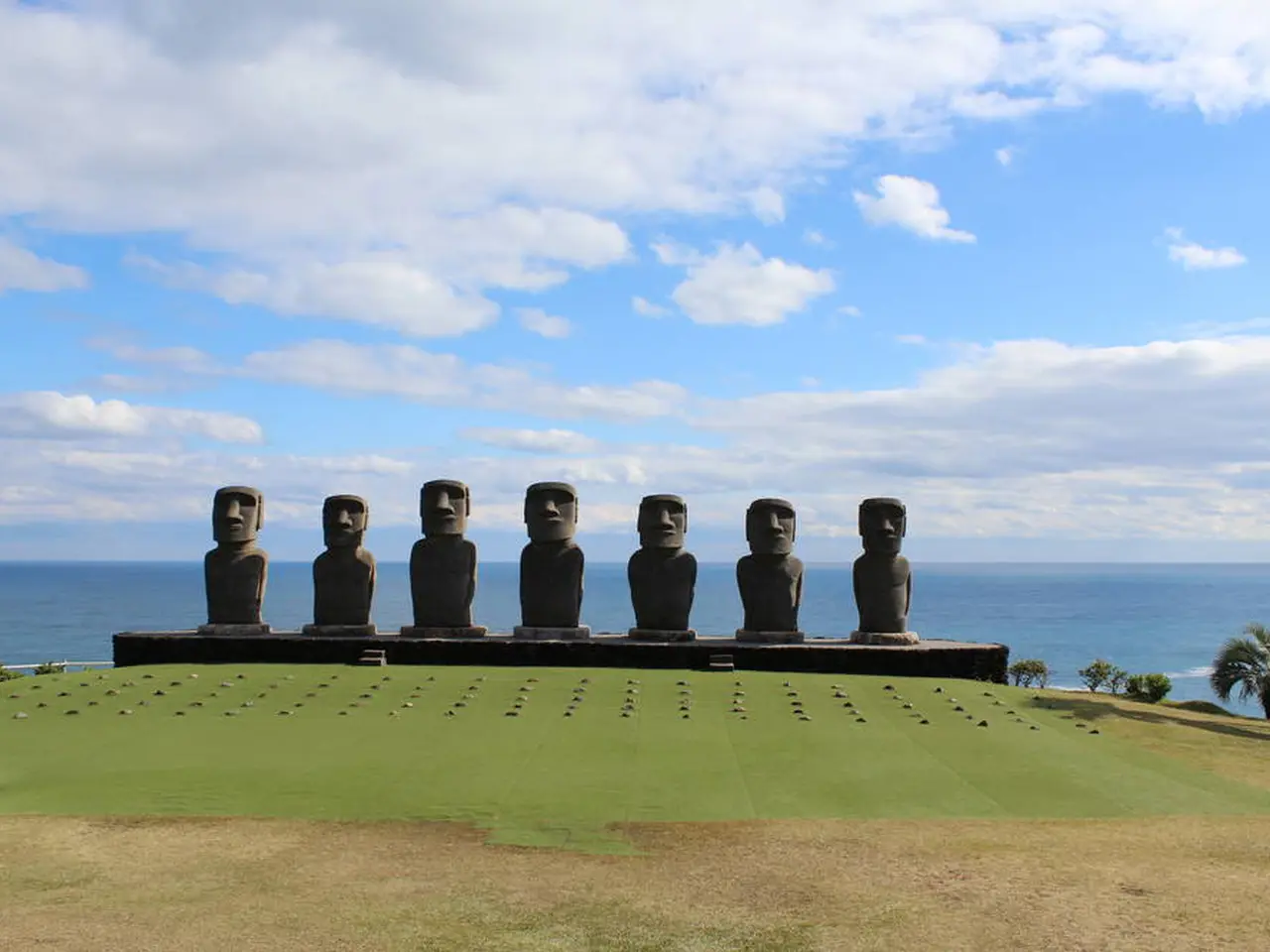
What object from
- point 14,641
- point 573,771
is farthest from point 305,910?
point 14,641

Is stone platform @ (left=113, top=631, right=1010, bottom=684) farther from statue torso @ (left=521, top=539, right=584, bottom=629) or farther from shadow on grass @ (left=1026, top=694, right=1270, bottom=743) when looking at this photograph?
shadow on grass @ (left=1026, top=694, right=1270, bottom=743)

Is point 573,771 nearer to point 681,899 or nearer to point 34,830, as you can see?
point 681,899

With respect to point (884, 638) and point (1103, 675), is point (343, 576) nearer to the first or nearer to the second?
point (884, 638)

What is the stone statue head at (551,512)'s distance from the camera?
18.7 meters

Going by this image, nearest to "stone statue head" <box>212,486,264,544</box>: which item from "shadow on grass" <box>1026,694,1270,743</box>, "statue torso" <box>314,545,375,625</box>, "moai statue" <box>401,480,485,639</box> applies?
"statue torso" <box>314,545,375,625</box>

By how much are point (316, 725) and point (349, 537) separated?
7.24 meters

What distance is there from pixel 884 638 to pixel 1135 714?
Answer: 437 cm

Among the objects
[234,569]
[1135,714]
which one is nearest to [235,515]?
[234,569]

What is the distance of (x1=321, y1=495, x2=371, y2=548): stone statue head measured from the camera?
1927 cm

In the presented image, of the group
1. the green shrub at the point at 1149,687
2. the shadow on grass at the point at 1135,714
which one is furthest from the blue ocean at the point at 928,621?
the shadow on grass at the point at 1135,714

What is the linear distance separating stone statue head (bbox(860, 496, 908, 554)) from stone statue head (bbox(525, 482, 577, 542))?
4.76m

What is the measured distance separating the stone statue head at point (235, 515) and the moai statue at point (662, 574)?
657 centimetres

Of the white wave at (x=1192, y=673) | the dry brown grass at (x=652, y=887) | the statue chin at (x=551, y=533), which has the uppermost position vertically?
the statue chin at (x=551, y=533)

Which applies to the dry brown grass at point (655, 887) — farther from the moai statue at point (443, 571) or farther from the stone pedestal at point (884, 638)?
the moai statue at point (443, 571)
